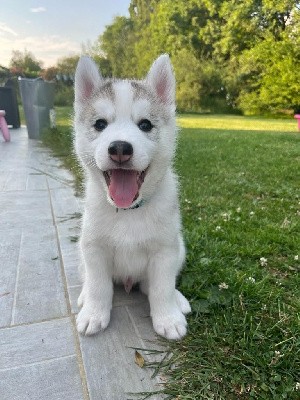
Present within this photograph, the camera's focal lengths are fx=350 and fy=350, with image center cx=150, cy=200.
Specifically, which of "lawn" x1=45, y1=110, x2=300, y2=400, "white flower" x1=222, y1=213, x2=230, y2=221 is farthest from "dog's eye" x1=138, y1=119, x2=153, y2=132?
"white flower" x1=222, y1=213, x2=230, y2=221

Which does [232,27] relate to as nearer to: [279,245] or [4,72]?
[4,72]

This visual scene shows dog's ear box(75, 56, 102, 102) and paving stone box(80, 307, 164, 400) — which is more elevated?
dog's ear box(75, 56, 102, 102)

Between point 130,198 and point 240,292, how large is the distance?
1.03m

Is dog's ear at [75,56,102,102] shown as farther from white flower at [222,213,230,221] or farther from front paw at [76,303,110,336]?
white flower at [222,213,230,221]

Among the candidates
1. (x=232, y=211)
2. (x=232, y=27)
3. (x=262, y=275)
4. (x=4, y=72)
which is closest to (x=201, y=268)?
(x=262, y=275)

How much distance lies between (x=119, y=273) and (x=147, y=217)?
0.43 meters

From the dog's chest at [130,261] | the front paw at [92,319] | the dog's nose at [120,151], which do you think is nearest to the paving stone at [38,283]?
the front paw at [92,319]

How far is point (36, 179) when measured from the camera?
554 centimetres

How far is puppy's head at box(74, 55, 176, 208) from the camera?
1.76 m

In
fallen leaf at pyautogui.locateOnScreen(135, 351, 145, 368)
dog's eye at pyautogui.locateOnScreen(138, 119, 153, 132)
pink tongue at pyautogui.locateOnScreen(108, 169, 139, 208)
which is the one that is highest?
dog's eye at pyautogui.locateOnScreen(138, 119, 153, 132)

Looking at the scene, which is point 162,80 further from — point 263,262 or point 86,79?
point 263,262

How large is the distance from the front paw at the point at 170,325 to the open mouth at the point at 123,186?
0.73 metres

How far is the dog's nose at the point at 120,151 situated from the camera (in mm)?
1689

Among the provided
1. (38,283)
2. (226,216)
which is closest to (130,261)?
(38,283)
